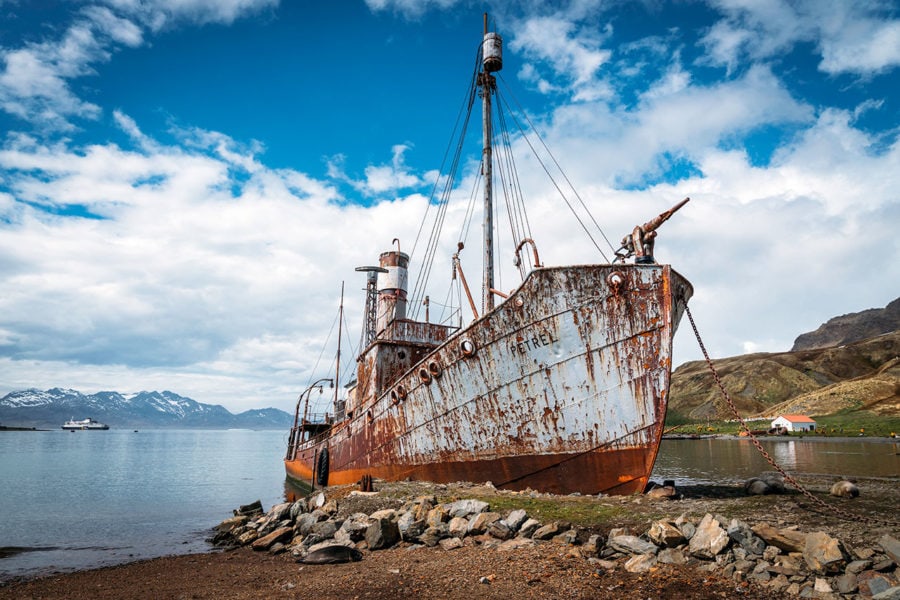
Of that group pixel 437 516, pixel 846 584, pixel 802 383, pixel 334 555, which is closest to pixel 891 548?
pixel 846 584

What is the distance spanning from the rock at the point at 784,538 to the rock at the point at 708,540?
21.6 inches

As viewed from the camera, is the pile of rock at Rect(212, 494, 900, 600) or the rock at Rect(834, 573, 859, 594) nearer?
the rock at Rect(834, 573, 859, 594)

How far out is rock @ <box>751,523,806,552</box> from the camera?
6.92m

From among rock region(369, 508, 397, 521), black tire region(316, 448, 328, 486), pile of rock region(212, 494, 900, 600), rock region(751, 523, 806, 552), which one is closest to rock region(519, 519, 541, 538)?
pile of rock region(212, 494, 900, 600)

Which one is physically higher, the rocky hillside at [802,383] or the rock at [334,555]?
the rocky hillside at [802,383]

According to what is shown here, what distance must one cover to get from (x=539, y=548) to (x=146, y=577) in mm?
8832

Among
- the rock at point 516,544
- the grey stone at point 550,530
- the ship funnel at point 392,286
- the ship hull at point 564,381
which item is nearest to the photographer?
the rock at point 516,544

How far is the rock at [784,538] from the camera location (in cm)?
692

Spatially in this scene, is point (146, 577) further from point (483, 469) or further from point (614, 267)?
point (614, 267)

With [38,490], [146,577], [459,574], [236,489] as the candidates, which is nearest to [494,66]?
[459,574]

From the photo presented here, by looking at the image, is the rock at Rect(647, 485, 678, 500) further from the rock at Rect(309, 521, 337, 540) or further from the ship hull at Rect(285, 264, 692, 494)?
the rock at Rect(309, 521, 337, 540)

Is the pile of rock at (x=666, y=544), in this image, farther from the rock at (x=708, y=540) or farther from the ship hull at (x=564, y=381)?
the ship hull at (x=564, y=381)

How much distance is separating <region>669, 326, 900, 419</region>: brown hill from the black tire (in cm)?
8571

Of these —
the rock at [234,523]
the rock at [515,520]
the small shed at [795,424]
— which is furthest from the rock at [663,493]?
the small shed at [795,424]
